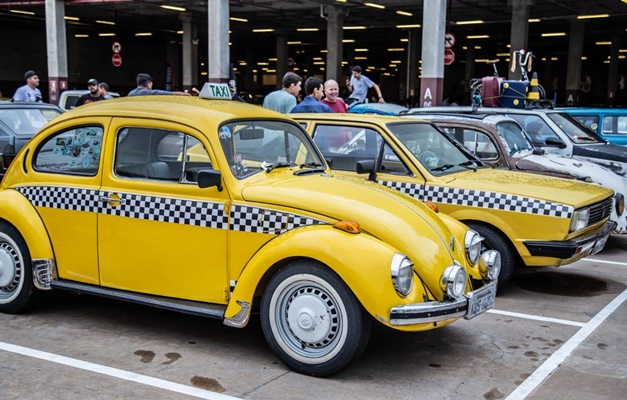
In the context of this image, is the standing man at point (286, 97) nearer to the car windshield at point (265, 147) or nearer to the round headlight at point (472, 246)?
the car windshield at point (265, 147)

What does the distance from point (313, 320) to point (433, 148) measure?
343 cm

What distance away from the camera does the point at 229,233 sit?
4.90m

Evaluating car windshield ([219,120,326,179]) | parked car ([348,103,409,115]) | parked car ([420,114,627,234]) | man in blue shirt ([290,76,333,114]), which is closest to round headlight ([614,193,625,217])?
parked car ([420,114,627,234])

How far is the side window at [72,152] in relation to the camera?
18.2 ft

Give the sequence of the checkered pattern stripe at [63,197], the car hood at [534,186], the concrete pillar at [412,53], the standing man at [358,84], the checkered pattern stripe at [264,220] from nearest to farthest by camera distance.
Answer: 1. the checkered pattern stripe at [264,220]
2. the checkered pattern stripe at [63,197]
3. the car hood at [534,186]
4. the standing man at [358,84]
5. the concrete pillar at [412,53]

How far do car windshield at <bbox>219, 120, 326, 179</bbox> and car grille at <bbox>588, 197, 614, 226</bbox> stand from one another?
2820 mm

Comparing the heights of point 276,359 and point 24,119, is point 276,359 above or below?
below

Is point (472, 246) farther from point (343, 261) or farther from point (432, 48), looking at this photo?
point (432, 48)

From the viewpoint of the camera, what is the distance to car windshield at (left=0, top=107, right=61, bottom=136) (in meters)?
11.1

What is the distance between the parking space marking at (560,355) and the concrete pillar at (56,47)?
22519 millimetres

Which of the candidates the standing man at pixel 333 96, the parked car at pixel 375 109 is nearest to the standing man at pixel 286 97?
the standing man at pixel 333 96

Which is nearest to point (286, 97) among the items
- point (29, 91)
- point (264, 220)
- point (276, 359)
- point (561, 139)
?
point (561, 139)

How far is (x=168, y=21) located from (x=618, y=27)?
22.4 meters

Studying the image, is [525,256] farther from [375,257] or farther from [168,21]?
[168,21]
